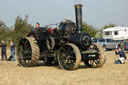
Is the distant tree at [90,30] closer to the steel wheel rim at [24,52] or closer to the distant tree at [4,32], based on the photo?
the distant tree at [4,32]

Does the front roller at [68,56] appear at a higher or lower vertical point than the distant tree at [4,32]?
lower

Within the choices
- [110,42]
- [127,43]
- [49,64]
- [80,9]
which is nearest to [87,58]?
[80,9]

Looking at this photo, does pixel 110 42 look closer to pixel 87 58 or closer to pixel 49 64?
pixel 49 64

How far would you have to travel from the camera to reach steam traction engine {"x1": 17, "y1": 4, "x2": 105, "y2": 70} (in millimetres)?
10141

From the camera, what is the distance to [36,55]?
37.2 ft

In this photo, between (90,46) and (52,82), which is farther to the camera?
(90,46)

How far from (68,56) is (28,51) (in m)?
2.54

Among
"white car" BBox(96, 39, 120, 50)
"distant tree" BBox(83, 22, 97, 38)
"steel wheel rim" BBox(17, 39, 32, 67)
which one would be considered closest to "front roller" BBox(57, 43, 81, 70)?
"steel wheel rim" BBox(17, 39, 32, 67)

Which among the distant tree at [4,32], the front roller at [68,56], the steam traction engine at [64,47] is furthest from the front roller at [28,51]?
the distant tree at [4,32]

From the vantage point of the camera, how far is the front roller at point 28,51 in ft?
37.1

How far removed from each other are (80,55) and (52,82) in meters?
2.57

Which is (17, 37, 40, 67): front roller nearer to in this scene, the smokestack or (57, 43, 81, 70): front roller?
(57, 43, 81, 70): front roller

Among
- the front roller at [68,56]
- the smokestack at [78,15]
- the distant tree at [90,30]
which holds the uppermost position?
the distant tree at [90,30]

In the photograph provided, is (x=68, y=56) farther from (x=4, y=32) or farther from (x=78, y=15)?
(x=4, y=32)
